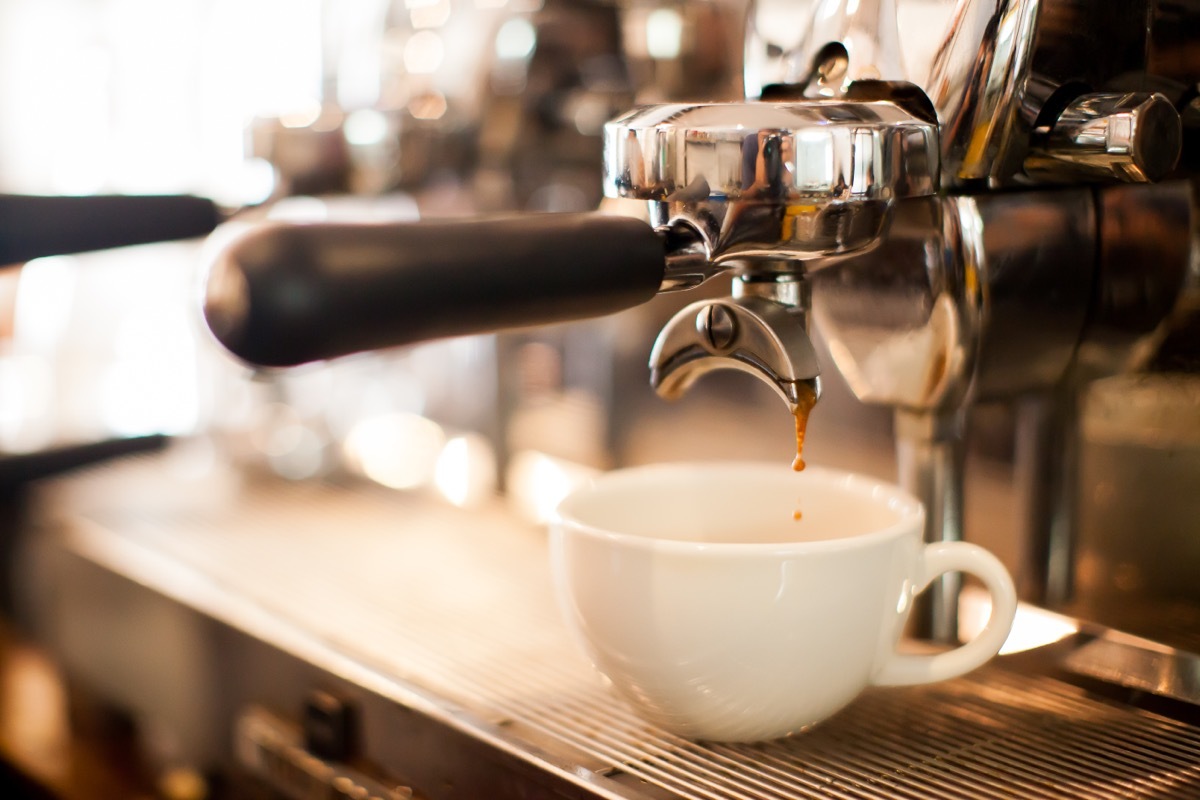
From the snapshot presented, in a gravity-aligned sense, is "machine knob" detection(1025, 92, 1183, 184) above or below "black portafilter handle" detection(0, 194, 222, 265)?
above

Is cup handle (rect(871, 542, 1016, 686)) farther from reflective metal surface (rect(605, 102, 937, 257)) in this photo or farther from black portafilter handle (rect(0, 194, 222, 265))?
black portafilter handle (rect(0, 194, 222, 265))

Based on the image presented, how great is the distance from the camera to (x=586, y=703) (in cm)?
43

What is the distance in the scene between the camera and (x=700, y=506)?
1.47ft

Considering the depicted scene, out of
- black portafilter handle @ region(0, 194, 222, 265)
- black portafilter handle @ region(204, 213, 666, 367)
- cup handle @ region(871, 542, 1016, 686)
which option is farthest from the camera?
black portafilter handle @ region(0, 194, 222, 265)

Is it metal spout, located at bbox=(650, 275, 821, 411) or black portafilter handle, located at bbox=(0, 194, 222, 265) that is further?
black portafilter handle, located at bbox=(0, 194, 222, 265)

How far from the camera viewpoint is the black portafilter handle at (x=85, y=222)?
52 cm

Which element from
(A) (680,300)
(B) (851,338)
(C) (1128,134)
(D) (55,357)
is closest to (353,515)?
(A) (680,300)

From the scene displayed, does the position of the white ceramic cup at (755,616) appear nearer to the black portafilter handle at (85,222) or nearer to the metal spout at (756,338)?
the metal spout at (756,338)

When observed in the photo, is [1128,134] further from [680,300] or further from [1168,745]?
[680,300]

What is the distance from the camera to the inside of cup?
0.43 meters

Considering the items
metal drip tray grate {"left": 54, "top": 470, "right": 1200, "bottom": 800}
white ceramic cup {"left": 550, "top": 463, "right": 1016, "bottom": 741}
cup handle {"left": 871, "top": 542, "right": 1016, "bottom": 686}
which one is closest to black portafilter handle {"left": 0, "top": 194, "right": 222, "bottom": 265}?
metal drip tray grate {"left": 54, "top": 470, "right": 1200, "bottom": 800}

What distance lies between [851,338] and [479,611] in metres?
0.21

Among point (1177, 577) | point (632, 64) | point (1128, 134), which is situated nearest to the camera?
point (1128, 134)

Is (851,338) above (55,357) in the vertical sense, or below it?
above
